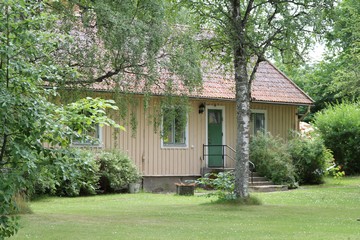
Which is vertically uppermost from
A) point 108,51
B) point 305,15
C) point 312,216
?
point 305,15

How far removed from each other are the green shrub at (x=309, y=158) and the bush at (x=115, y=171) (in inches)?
291

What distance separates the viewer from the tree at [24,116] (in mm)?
8086

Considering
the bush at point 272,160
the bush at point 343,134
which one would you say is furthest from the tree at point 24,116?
the bush at point 343,134

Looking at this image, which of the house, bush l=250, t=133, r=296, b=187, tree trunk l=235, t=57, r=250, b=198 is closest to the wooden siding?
the house

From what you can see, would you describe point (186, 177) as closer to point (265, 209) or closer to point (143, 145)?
point (143, 145)

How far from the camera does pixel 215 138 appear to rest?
28.9m

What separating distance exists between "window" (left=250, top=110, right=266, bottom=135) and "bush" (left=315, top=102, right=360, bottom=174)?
4.53m

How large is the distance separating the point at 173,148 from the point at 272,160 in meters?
3.90

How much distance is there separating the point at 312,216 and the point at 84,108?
9.13 m

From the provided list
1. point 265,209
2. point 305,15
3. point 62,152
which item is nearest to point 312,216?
point 265,209

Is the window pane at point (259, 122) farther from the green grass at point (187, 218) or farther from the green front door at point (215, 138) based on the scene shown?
the green grass at point (187, 218)

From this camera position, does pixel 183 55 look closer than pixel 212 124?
Yes

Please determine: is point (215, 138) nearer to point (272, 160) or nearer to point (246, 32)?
point (272, 160)

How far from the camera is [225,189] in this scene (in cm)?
1988
